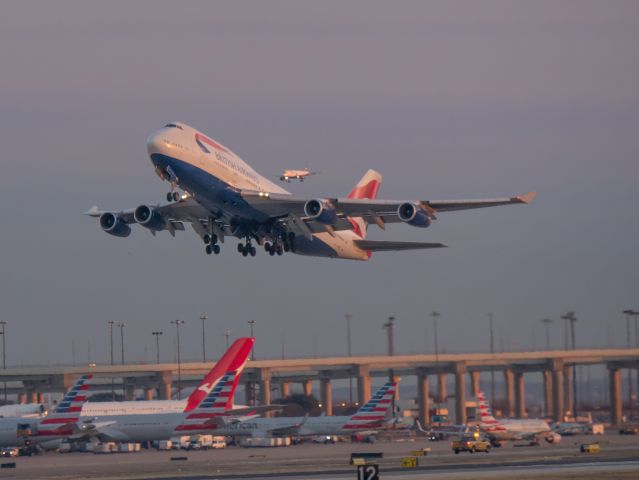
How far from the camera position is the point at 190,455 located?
106m

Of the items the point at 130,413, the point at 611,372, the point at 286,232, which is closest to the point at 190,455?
the point at 130,413

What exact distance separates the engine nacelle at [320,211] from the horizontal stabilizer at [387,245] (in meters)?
10.0

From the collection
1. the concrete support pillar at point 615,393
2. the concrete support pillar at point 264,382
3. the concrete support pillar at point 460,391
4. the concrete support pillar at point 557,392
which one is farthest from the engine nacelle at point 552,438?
the concrete support pillar at point 615,393

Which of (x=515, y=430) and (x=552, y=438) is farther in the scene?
(x=552, y=438)

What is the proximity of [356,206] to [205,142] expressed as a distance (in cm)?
1136

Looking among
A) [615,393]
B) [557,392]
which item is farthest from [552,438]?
[615,393]

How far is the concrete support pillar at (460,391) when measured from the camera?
18762 centimetres

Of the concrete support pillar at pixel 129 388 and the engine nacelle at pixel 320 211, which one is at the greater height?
the engine nacelle at pixel 320 211

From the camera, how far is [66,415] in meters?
111

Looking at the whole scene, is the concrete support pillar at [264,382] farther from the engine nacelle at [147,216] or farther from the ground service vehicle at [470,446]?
the engine nacelle at [147,216]

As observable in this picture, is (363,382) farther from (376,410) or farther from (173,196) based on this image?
(173,196)

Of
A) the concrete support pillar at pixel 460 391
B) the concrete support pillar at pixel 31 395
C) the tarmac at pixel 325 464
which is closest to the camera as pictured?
the tarmac at pixel 325 464

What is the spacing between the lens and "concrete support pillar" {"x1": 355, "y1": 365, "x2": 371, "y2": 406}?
185 metres

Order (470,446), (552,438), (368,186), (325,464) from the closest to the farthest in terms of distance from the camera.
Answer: (325,464), (470,446), (368,186), (552,438)
